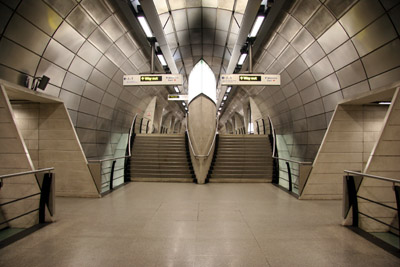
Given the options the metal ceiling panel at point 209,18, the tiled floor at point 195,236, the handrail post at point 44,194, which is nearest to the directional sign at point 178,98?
the metal ceiling panel at point 209,18

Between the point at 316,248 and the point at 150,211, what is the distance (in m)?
2.95

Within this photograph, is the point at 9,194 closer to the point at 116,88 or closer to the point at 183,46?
the point at 116,88

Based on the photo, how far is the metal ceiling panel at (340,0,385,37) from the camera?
4.03 m

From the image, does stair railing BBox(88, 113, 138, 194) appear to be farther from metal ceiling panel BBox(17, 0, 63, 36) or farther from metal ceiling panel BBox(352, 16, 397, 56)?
metal ceiling panel BBox(352, 16, 397, 56)

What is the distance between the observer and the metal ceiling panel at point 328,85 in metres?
6.04

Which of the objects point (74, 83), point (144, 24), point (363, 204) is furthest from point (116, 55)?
point (363, 204)

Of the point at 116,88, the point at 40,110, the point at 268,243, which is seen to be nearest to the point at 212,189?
the point at 268,243

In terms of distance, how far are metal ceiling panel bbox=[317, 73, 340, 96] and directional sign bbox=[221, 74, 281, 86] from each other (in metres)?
1.39

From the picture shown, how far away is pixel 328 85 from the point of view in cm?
639

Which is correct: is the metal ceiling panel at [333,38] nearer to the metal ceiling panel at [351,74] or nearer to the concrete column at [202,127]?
the metal ceiling panel at [351,74]

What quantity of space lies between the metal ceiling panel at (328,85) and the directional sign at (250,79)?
139 centimetres

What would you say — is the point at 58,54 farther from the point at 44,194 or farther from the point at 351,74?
the point at 351,74

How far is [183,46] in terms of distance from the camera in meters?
11.3

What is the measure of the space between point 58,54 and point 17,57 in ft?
3.61
